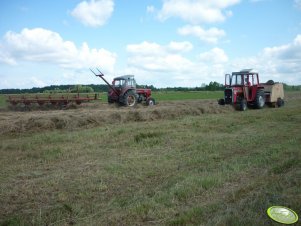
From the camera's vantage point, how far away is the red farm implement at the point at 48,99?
24.4 m

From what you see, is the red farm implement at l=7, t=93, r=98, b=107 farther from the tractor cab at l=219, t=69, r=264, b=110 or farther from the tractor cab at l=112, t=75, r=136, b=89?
the tractor cab at l=219, t=69, r=264, b=110

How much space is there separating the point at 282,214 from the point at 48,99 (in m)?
21.3

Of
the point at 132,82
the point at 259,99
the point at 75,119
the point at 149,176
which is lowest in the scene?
the point at 149,176

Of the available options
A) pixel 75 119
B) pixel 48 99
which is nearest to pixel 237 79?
pixel 75 119

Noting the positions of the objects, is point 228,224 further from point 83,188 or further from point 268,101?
point 268,101

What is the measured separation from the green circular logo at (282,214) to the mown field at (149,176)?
109 mm

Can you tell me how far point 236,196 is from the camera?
6.10m

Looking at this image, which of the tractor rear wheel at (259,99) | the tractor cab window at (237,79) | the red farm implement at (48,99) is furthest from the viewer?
the red farm implement at (48,99)

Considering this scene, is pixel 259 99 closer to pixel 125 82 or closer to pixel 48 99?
pixel 125 82

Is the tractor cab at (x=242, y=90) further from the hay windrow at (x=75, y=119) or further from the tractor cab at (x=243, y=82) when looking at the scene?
the hay windrow at (x=75, y=119)

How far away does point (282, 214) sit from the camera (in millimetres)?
5086

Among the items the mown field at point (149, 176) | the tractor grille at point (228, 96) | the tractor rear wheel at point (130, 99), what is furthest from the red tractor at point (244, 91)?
the mown field at point (149, 176)

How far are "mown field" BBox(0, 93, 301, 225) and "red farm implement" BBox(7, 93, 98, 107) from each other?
10227mm

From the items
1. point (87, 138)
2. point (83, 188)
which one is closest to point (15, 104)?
point (87, 138)
